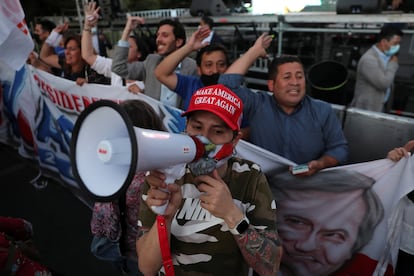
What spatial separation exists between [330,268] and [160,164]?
5.41 feet

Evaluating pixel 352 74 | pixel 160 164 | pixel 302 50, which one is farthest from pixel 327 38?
pixel 160 164

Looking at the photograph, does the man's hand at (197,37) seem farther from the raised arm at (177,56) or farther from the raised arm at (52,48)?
the raised arm at (52,48)

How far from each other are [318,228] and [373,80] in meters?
2.56

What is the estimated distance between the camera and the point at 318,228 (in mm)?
2061

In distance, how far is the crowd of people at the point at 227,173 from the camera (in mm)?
1215

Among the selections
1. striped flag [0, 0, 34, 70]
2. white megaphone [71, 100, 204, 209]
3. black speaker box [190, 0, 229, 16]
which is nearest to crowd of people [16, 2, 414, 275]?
white megaphone [71, 100, 204, 209]

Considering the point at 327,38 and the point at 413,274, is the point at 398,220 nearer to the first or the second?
the point at 413,274

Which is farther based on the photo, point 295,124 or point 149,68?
point 149,68

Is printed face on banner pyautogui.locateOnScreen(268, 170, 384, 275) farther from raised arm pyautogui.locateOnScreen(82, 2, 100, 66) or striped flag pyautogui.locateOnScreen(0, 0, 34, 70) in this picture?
raised arm pyautogui.locateOnScreen(82, 2, 100, 66)

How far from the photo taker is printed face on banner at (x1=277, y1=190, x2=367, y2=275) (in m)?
1.97

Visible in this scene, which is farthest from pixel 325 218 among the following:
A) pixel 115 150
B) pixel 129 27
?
pixel 129 27

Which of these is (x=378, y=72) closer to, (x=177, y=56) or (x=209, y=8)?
(x=177, y=56)

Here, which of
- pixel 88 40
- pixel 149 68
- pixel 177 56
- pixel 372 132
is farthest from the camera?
pixel 88 40

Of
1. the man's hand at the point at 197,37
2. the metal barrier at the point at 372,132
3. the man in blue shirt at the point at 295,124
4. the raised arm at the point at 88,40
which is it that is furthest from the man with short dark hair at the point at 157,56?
the metal barrier at the point at 372,132
